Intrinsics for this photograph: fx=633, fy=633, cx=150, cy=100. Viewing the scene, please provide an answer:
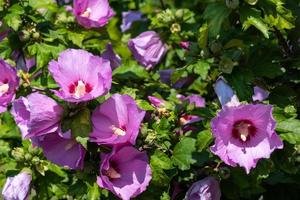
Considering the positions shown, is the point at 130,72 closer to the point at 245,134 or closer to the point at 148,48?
the point at 148,48

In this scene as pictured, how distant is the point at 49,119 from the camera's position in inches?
83.7

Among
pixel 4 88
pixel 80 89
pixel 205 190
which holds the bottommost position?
pixel 205 190

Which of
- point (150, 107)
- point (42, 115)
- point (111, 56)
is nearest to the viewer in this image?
point (42, 115)

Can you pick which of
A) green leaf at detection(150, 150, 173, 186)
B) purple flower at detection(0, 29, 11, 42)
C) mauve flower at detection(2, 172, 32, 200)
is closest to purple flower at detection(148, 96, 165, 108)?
green leaf at detection(150, 150, 173, 186)

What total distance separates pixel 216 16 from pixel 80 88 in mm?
618

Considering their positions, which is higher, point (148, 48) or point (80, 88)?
point (80, 88)

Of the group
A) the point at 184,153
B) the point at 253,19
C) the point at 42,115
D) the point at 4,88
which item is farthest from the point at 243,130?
the point at 4,88

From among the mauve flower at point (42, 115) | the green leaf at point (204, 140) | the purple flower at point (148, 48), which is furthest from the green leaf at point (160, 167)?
the purple flower at point (148, 48)

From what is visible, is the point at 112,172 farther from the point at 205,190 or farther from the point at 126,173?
the point at 205,190

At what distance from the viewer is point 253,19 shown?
2.39 m

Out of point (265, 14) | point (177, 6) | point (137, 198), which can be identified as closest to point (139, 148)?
point (137, 198)

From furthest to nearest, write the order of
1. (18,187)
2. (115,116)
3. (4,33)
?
(4,33)
(18,187)
(115,116)

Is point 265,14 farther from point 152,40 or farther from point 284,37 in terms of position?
point 152,40

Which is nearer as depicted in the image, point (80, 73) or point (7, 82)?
point (80, 73)
